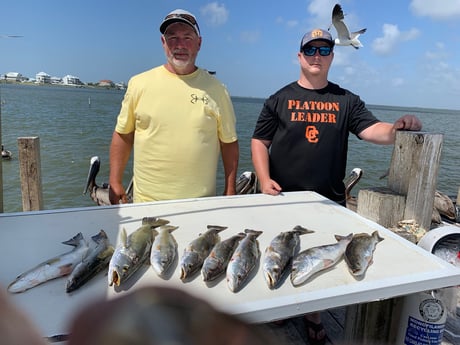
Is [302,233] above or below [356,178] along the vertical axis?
above

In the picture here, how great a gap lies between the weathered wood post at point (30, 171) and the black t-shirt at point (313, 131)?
12.9 feet

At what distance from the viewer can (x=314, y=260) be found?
5.76 ft

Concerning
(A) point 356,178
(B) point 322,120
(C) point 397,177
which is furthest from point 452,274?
(A) point 356,178

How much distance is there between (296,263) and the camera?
5.71ft

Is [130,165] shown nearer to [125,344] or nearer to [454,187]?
[454,187]

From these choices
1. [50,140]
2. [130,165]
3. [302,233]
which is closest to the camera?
[302,233]

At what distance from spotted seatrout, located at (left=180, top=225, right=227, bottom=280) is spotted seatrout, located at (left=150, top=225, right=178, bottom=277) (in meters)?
0.07

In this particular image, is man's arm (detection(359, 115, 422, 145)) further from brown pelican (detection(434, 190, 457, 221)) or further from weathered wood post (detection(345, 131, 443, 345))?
brown pelican (detection(434, 190, 457, 221))

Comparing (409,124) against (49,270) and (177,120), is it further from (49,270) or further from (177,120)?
(49,270)

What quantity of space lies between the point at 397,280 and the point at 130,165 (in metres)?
13.8

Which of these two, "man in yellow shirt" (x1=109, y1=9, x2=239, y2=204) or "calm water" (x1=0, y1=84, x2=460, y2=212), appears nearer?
"man in yellow shirt" (x1=109, y1=9, x2=239, y2=204)

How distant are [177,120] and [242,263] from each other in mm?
1462

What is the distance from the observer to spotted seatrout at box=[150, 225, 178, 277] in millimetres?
1670

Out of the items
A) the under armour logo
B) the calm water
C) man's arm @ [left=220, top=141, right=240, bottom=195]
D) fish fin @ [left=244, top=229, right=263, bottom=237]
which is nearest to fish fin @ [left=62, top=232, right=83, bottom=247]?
fish fin @ [left=244, top=229, right=263, bottom=237]
